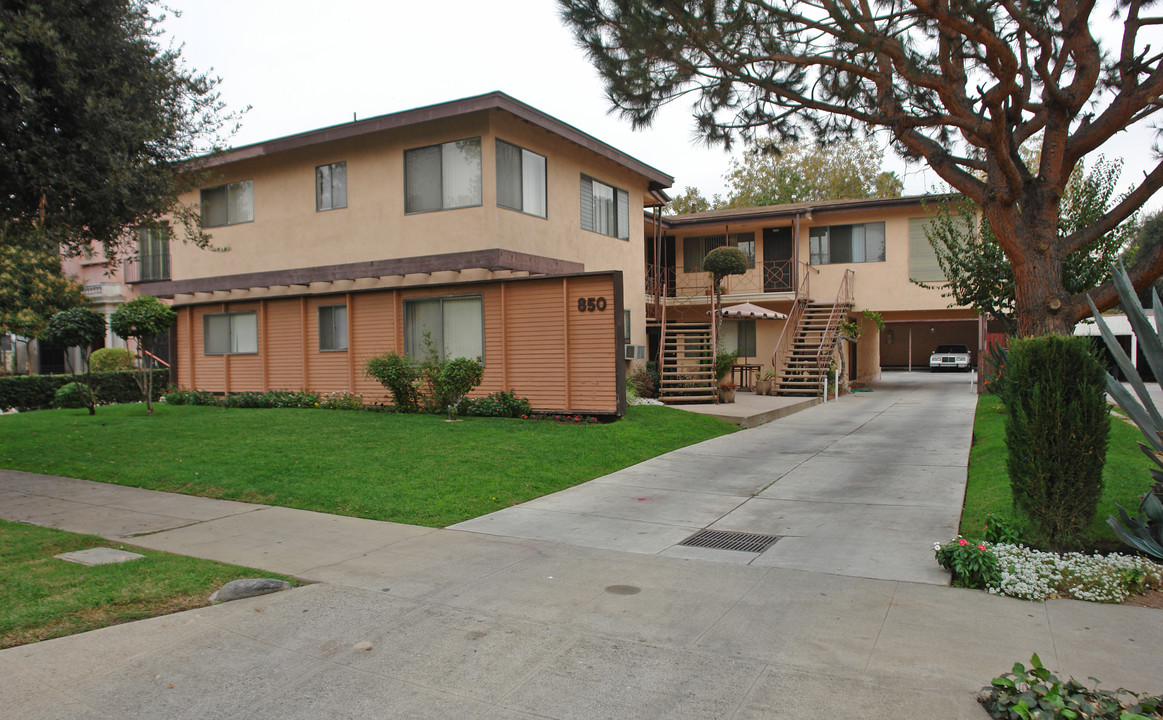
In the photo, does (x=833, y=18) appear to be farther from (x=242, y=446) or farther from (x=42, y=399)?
(x=42, y=399)

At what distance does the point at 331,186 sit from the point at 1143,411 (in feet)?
53.1

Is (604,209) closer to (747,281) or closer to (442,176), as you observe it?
(442,176)

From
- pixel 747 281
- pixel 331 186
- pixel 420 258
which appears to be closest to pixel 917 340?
pixel 747 281

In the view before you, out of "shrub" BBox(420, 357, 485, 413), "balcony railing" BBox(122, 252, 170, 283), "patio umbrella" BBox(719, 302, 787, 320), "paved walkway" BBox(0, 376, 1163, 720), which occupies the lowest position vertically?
"paved walkway" BBox(0, 376, 1163, 720)

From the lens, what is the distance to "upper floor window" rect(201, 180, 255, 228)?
61.6ft

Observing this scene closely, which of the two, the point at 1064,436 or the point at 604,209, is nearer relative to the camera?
the point at 1064,436

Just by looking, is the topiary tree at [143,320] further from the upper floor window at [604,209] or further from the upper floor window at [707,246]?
the upper floor window at [707,246]

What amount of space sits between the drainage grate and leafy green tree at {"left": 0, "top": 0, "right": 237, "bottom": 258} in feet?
28.1

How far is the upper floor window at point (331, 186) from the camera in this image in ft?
56.3

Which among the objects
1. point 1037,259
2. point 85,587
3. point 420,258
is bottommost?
point 85,587

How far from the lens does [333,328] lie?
1752 centimetres

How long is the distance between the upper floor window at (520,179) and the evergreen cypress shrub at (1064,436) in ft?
37.4

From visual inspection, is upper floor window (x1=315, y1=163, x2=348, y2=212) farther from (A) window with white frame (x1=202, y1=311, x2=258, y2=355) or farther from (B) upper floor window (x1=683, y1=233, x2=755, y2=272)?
(B) upper floor window (x1=683, y1=233, x2=755, y2=272)

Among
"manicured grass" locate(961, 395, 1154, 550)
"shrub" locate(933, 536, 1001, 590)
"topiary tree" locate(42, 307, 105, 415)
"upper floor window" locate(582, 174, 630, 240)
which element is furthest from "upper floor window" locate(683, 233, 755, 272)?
"shrub" locate(933, 536, 1001, 590)
